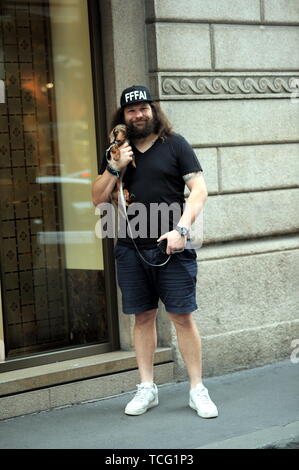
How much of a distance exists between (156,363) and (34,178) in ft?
5.73

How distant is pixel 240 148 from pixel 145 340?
2.30 metres

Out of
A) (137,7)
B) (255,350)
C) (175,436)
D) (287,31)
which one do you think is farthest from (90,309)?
(287,31)

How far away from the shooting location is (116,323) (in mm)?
7504

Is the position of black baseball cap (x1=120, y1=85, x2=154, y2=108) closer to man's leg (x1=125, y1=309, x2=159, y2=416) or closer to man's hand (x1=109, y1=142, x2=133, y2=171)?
man's hand (x1=109, y1=142, x2=133, y2=171)

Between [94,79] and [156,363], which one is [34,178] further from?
[156,363]

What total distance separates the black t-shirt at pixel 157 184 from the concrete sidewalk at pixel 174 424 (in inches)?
47.7

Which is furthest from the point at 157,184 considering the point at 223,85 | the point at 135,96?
the point at 223,85

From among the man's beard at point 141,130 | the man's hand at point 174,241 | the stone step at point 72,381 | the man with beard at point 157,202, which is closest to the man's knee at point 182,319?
the man with beard at point 157,202

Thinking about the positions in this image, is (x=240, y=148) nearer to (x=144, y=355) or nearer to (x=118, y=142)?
(x=118, y=142)

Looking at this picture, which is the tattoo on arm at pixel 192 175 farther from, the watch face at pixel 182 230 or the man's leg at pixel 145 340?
the man's leg at pixel 145 340

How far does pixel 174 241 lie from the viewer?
5871 millimetres

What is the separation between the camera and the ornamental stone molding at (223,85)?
748 cm

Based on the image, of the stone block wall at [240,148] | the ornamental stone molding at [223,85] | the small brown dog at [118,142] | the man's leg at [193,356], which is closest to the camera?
the small brown dog at [118,142]

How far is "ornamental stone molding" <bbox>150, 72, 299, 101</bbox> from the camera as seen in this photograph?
24.5 ft
